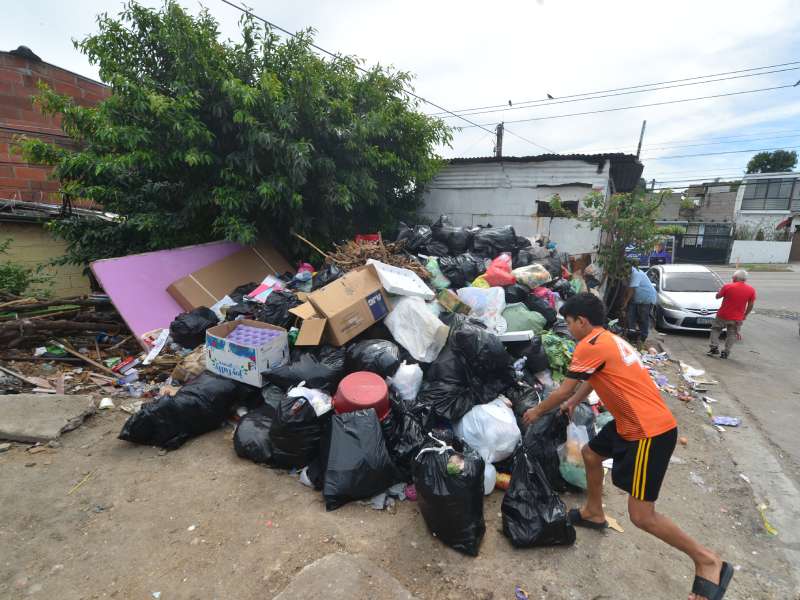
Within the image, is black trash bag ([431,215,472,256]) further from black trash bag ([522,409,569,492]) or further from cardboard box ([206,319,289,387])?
black trash bag ([522,409,569,492])

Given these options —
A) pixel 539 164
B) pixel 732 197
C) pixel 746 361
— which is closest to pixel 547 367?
pixel 746 361

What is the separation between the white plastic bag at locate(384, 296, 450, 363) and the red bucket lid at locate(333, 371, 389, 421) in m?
0.61

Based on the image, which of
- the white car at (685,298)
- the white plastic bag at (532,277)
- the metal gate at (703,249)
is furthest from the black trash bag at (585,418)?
the metal gate at (703,249)

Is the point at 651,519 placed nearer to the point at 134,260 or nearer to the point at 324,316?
the point at 324,316

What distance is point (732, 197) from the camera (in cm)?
2842

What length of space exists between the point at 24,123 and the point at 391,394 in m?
8.00

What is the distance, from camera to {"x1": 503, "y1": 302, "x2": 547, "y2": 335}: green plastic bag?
4012mm

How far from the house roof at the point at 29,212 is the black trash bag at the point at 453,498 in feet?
19.8

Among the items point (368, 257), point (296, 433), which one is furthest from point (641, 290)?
point (296, 433)

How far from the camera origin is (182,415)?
9.53 feet

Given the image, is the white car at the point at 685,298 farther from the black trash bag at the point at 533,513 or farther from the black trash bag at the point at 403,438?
the black trash bag at the point at 403,438

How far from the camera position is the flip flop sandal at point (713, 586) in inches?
70.4

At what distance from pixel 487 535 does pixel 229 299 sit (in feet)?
12.8

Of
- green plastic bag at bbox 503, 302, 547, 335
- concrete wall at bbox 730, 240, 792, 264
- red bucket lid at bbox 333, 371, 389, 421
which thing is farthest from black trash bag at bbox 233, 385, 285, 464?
concrete wall at bbox 730, 240, 792, 264
